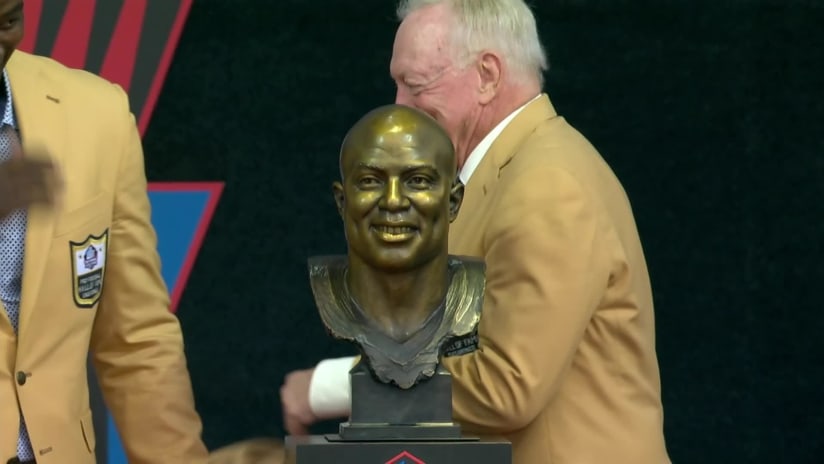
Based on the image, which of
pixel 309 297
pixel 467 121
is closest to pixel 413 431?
pixel 467 121

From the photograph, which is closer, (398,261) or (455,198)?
(398,261)

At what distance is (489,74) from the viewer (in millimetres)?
3094

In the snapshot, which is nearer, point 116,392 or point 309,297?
point 116,392

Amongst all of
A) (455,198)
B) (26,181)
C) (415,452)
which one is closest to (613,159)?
(455,198)

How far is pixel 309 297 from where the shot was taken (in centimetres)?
421

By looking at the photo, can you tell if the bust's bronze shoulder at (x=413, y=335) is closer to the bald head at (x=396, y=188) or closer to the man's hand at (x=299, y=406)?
the bald head at (x=396, y=188)

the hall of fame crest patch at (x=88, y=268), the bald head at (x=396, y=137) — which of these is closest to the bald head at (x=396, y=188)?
the bald head at (x=396, y=137)

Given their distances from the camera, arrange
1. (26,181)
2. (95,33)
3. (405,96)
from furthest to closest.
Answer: (95,33) → (405,96) → (26,181)

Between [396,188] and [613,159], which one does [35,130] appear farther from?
[613,159]

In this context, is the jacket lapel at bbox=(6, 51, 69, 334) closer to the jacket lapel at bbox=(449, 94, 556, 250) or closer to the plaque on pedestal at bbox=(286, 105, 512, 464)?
the plaque on pedestal at bbox=(286, 105, 512, 464)

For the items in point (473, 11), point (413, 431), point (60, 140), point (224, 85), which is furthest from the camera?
point (224, 85)

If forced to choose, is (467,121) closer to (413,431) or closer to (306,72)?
(413,431)

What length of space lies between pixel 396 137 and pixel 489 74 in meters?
0.55

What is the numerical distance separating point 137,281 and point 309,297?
132 centimetres
